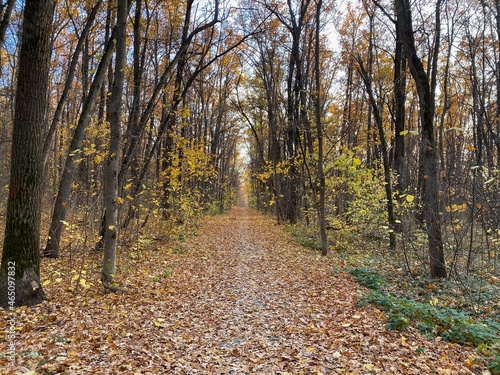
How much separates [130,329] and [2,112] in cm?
2373

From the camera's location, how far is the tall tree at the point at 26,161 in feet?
14.5

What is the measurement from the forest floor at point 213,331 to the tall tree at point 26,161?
428 mm

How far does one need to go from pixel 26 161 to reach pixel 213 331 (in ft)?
12.2

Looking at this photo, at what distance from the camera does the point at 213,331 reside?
465cm

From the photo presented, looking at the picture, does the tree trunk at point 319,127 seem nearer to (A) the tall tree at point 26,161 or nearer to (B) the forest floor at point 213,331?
(B) the forest floor at point 213,331

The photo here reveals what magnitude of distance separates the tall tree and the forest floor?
0.43 metres

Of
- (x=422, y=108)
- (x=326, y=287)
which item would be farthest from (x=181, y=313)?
(x=422, y=108)

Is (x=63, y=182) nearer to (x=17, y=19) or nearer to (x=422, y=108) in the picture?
(x=17, y=19)

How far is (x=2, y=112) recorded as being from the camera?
2112cm

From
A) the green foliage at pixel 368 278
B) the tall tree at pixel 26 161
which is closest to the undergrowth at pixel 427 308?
the green foliage at pixel 368 278

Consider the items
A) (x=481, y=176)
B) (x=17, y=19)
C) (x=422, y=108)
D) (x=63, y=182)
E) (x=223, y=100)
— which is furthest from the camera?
(x=223, y=100)

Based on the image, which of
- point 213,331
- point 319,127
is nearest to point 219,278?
point 213,331

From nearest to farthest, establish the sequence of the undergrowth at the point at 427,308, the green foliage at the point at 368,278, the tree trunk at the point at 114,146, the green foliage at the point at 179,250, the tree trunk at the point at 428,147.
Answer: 1. the undergrowth at the point at 427,308
2. the tree trunk at the point at 114,146
3. the green foliage at the point at 368,278
4. the tree trunk at the point at 428,147
5. the green foliage at the point at 179,250

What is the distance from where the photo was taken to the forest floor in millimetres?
3561
